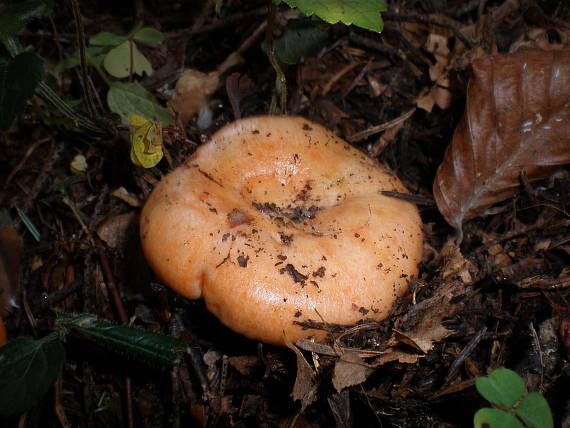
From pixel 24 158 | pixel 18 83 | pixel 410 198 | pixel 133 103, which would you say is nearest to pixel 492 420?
pixel 410 198

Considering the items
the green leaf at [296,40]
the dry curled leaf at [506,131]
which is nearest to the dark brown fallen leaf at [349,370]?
the dry curled leaf at [506,131]

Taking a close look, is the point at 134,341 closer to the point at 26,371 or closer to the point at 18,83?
the point at 26,371

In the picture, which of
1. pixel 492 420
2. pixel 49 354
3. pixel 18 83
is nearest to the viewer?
pixel 492 420

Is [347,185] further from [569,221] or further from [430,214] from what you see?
[569,221]

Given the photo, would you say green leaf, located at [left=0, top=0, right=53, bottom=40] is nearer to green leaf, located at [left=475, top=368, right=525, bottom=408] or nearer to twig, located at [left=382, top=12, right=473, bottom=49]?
twig, located at [left=382, top=12, right=473, bottom=49]

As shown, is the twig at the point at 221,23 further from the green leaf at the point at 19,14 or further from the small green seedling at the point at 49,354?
the small green seedling at the point at 49,354

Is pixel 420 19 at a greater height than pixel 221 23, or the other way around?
pixel 221 23

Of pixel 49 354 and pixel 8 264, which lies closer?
pixel 49 354
